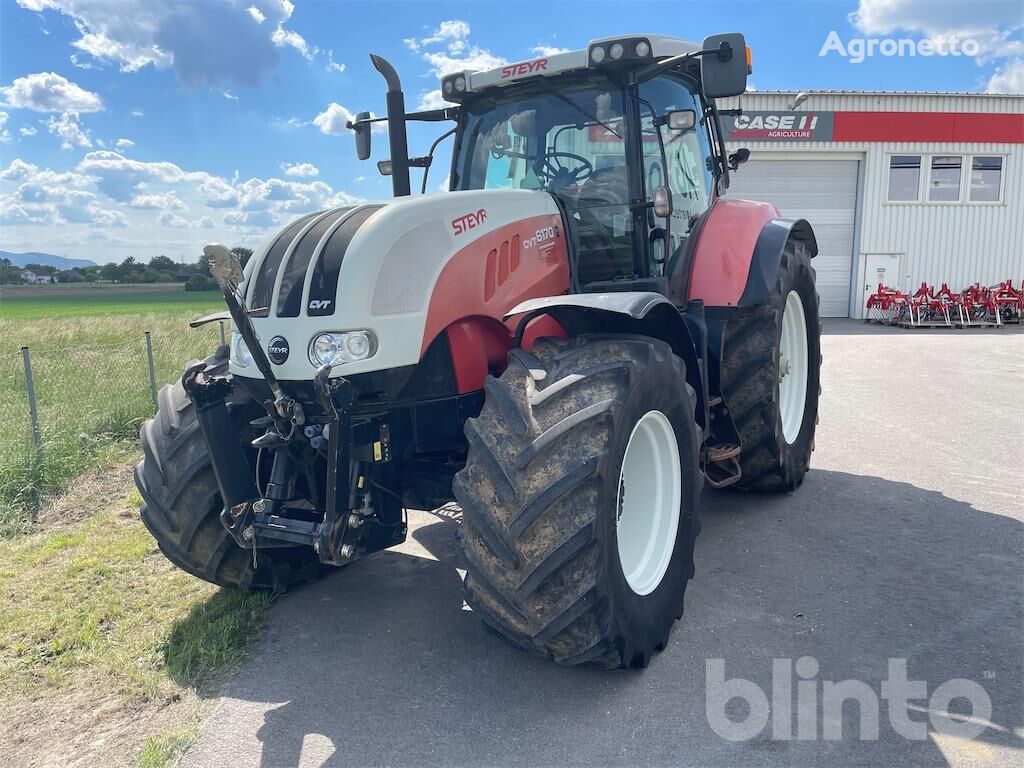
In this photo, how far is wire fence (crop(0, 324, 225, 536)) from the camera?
5516 millimetres

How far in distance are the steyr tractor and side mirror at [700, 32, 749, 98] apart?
10 millimetres

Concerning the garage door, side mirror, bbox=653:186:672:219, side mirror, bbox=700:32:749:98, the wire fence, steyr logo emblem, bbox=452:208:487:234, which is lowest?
the wire fence

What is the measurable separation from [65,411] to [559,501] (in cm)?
600

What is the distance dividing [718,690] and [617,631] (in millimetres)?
495

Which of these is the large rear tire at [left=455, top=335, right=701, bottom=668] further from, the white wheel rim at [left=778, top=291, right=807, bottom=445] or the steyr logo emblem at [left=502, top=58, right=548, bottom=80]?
the white wheel rim at [left=778, top=291, right=807, bottom=445]

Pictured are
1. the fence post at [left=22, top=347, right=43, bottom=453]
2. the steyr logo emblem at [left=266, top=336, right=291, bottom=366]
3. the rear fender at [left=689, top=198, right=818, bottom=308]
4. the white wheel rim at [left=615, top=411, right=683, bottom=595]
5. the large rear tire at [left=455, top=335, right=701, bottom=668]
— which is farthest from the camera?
the fence post at [left=22, top=347, right=43, bottom=453]

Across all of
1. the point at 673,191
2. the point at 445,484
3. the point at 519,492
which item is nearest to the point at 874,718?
the point at 519,492

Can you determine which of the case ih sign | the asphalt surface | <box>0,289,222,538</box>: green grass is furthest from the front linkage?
the case ih sign

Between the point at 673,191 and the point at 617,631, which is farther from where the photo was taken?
the point at 673,191

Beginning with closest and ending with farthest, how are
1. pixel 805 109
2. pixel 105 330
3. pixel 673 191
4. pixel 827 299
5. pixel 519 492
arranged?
pixel 519 492
pixel 673 191
pixel 105 330
pixel 805 109
pixel 827 299

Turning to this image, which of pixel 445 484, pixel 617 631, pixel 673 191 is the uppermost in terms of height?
pixel 673 191

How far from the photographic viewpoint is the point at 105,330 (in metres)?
15.9

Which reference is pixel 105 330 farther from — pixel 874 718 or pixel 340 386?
pixel 874 718

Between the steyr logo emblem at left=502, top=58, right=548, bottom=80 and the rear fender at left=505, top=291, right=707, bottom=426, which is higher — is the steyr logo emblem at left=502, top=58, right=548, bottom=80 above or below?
above
